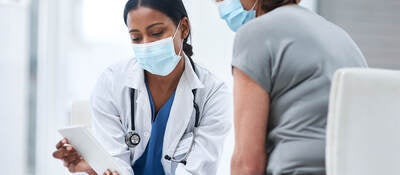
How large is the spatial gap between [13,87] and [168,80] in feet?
4.18

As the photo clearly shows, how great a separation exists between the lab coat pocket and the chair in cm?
79

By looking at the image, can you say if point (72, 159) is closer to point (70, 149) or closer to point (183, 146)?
point (70, 149)

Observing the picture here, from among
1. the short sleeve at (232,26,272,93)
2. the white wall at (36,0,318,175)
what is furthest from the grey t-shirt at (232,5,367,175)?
the white wall at (36,0,318,175)

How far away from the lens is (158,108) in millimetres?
1766

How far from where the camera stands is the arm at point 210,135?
172 centimetres

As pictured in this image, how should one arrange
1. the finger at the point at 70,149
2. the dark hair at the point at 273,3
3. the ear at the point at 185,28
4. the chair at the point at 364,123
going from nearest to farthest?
the chair at the point at 364,123 → the dark hair at the point at 273,3 → the finger at the point at 70,149 → the ear at the point at 185,28

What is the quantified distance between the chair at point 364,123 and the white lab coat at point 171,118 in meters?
0.77

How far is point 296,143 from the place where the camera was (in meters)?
1.04

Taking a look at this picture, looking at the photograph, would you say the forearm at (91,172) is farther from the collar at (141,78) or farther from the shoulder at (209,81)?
the shoulder at (209,81)

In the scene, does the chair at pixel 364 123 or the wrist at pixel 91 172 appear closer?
the chair at pixel 364 123

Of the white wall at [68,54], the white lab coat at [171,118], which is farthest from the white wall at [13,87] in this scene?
the white lab coat at [171,118]

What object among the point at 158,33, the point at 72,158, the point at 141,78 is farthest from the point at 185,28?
the point at 72,158

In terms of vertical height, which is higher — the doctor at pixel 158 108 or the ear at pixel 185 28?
the ear at pixel 185 28

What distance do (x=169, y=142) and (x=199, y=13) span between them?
1.08m
